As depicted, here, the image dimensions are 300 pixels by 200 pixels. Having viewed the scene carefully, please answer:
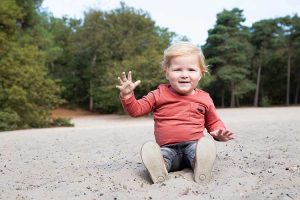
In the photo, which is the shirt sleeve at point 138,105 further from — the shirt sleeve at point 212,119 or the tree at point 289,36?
the tree at point 289,36

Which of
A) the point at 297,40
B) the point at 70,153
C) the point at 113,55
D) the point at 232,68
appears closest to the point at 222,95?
the point at 232,68

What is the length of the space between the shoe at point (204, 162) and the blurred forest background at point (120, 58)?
1417cm

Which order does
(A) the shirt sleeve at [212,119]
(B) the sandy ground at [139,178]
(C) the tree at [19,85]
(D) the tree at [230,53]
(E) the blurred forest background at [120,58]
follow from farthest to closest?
(D) the tree at [230,53]
(E) the blurred forest background at [120,58]
(C) the tree at [19,85]
(A) the shirt sleeve at [212,119]
(B) the sandy ground at [139,178]

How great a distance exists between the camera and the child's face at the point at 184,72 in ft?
10.9

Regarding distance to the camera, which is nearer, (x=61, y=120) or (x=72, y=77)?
(x=61, y=120)

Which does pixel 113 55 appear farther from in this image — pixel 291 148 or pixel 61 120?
pixel 291 148

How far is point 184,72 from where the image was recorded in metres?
3.35

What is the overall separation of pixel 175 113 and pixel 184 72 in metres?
0.38

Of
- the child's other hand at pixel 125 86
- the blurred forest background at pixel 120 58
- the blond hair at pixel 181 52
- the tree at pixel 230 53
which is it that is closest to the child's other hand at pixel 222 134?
the blond hair at pixel 181 52

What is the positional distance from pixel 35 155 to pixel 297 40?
108 ft

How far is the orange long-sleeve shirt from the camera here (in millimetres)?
3299

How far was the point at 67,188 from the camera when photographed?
111 inches

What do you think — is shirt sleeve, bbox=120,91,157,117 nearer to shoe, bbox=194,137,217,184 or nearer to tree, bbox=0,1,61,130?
shoe, bbox=194,137,217,184

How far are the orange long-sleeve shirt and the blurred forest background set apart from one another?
1364cm
